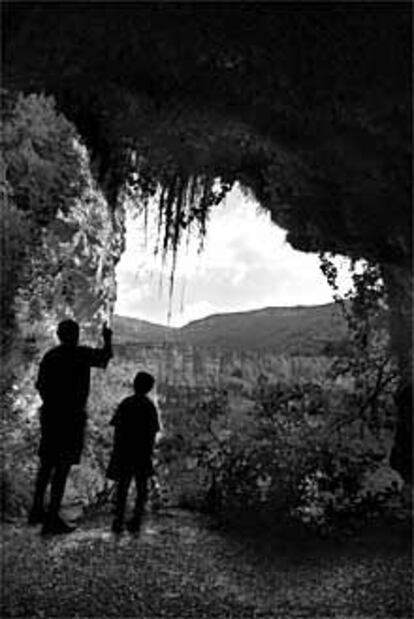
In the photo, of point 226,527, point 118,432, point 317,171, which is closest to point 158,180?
point 317,171

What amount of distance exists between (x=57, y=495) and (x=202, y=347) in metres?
11.2

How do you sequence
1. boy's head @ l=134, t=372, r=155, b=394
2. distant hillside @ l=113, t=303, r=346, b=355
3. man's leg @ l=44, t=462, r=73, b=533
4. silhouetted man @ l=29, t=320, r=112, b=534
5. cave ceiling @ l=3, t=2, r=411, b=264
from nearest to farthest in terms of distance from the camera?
cave ceiling @ l=3, t=2, r=411, b=264
silhouetted man @ l=29, t=320, r=112, b=534
man's leg @ l=44, t=462, r=73, b=533
boy's head @ l=134, t=372, r=155, b=394
distant hillside @ l=113, t=303, r=346, b=355

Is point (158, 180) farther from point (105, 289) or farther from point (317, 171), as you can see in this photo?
point (105, 289)

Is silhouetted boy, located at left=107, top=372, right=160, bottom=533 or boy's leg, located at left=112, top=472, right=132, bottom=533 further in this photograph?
boy's leg, located at left=112, top=472, right=132, bottom=533

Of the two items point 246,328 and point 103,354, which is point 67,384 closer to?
point 103,354

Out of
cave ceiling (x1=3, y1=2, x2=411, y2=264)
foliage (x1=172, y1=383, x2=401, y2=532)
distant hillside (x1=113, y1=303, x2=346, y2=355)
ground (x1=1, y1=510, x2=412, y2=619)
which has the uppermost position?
distant hillside (x1=113, y1=303, x2=346, y2=355)

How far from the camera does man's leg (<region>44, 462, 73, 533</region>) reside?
503cm

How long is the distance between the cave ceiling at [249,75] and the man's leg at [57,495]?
95.8 inches

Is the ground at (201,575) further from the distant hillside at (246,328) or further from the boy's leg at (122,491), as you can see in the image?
the distant hillside at (246,328)

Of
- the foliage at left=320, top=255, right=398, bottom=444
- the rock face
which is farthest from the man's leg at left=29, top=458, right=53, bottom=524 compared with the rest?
the foliage at left=320, top=255, right=398, bottom=444

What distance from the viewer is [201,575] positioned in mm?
6121

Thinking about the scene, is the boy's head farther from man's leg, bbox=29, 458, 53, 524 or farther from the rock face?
the rock face

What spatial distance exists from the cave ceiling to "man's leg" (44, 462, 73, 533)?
2435mm

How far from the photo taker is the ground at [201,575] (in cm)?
504
